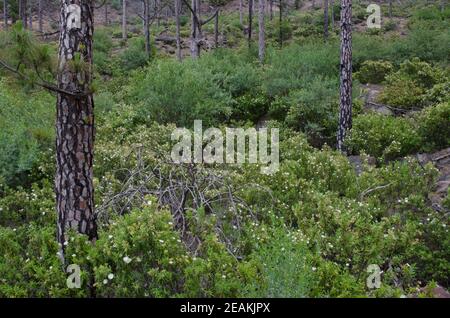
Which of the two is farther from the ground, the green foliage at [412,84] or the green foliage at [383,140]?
the green foliage at [412,84]

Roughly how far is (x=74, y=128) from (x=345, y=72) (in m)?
7.31

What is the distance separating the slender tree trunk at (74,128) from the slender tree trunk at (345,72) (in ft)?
22.8

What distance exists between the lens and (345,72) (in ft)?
33.9

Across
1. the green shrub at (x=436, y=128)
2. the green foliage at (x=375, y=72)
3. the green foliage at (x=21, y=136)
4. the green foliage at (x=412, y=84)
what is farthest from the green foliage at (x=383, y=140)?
the green foliage at (x=21, y=136)

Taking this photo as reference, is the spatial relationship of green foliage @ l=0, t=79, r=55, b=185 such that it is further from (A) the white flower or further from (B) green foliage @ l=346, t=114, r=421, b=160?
(B) green foliage @ l=346, t=114, r=421, b=160

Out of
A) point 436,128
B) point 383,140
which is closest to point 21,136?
point 383,140

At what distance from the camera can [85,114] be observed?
4.58 metres

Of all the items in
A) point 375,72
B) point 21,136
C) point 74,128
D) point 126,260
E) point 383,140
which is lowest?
point 126,260

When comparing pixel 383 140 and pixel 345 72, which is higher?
pixel 345 72

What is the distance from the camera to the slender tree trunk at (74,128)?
448 centimetres

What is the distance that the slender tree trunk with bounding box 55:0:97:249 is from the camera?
4.48 m

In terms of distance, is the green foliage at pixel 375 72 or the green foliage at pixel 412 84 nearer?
the green foliage at pixel 412 84

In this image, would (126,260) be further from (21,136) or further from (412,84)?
(412,84)

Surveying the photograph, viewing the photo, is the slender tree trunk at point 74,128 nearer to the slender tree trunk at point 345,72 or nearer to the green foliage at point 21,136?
the green foliage at point 21,136
